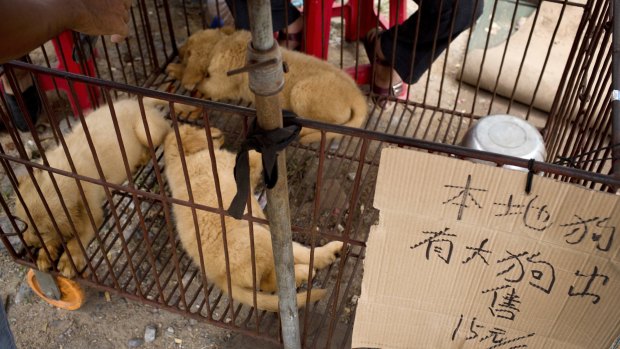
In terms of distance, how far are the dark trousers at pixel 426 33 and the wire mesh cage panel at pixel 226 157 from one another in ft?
0.06

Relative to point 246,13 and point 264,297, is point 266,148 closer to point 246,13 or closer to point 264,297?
point 264,297

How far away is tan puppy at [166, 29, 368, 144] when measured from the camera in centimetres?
239

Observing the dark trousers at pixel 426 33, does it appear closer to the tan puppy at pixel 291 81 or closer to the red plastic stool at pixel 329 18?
the red plastic stool at pixel 329 18

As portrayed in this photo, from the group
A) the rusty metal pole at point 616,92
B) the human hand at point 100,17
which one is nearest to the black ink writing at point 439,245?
the rusty metal pole at point 616,92

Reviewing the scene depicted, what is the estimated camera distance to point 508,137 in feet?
7.34

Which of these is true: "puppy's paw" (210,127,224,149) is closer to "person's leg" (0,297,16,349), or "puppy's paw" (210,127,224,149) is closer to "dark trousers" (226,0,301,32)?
"dark trousers" (226,0,301,32)

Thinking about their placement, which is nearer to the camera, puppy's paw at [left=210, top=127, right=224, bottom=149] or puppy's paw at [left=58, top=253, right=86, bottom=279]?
puppy's paw at [left=58, top=253, right=86, bottom=279]

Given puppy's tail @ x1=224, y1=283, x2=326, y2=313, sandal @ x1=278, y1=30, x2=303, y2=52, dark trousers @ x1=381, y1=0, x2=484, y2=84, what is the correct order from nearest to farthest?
puppy's tail @ x1=224, y1=283, x2=326, y2=313, dark trousers @ x1=381, y1=0, x2=484, y2=84, sandal @ x1=278, y1=30, x2=303, y2=52

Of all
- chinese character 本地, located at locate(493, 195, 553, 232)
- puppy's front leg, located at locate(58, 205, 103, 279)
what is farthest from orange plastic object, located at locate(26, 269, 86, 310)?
chinese character 本地, located at locate(493, 195, 553, 232)

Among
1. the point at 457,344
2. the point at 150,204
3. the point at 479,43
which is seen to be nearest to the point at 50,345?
the point at 150,204

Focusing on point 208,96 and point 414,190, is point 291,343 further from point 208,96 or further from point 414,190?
point 208,96

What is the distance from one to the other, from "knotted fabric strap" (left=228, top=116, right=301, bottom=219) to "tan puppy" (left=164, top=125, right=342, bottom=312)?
716mm

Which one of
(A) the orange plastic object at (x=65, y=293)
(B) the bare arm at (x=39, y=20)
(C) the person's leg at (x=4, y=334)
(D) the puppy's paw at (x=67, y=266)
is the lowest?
(A) the orange plastic object at (x=65, y=293)

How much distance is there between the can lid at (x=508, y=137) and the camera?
2.16 m
